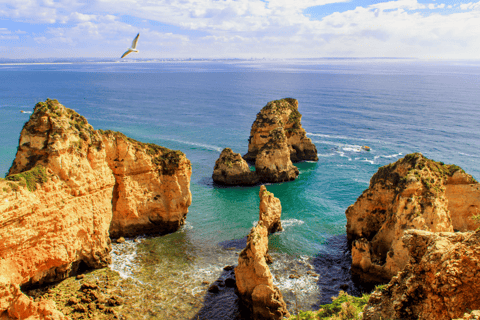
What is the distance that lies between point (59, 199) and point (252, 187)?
34863 mm

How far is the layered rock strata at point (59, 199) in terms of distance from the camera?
72.2 ft

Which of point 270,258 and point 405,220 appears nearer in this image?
point 405,220

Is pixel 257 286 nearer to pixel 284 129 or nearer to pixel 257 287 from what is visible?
pixel 257 287

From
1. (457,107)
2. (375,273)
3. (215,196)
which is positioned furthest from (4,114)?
(457,107)

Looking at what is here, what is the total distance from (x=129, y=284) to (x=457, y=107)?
128m

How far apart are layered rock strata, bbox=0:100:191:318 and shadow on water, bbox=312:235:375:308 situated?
19.6m

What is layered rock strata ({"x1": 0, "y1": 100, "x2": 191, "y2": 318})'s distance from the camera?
22016mm

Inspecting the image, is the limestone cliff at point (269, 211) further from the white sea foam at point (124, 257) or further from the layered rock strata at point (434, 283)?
the layered rock strata at point (434, 283)

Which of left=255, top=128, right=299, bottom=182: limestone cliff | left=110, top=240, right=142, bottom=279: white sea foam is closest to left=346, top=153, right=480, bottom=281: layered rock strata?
left=110, top=240, right=142, bottom=279: white sea foam

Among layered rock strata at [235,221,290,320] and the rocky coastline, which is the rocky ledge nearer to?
the rocky coastline

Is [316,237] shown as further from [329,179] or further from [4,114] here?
[4,114]

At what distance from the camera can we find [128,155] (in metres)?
34.6

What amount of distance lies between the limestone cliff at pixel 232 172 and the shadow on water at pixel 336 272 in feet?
69.8

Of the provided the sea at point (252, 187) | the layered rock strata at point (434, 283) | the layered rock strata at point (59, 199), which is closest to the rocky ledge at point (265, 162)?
the sea at point (252, 187)
